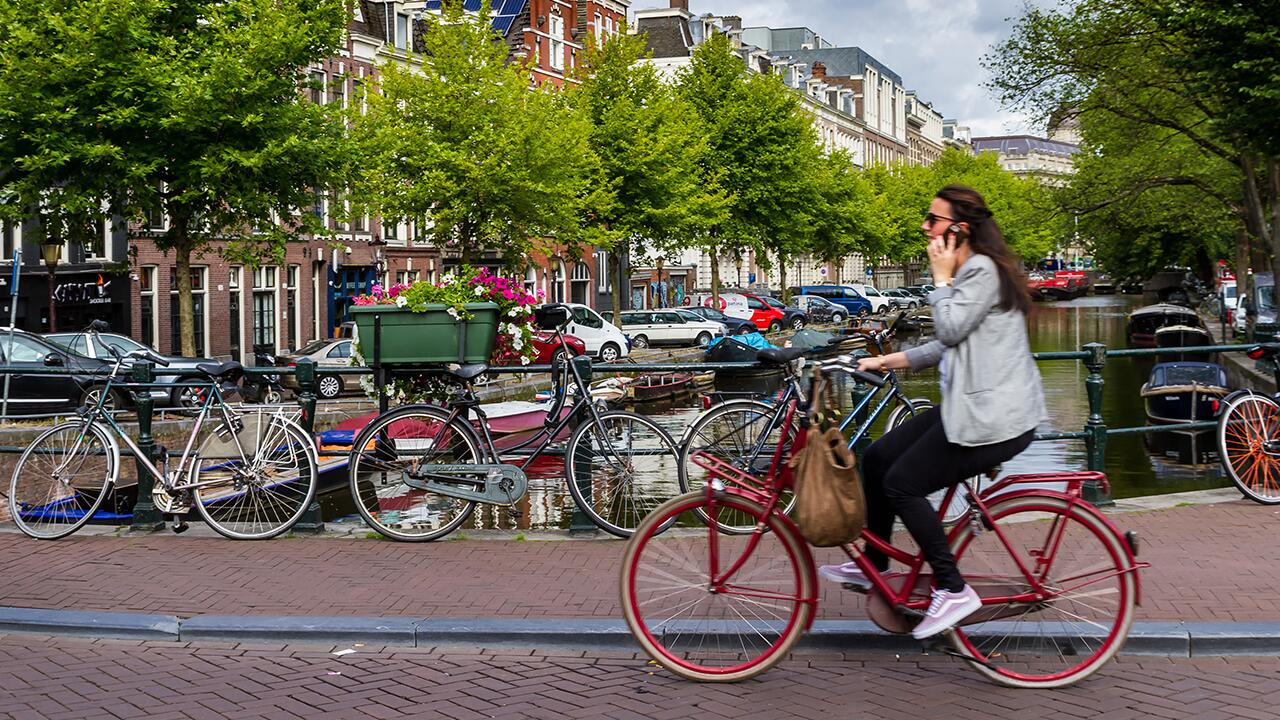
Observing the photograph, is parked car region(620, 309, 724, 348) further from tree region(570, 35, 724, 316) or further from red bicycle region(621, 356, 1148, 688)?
red bicycle region(621, 356, 1148, 688)

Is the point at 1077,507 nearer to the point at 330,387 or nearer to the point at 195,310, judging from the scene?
the point at 330,387

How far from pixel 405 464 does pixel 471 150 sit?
92.8 ft

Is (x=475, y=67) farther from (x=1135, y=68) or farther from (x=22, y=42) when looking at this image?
(x=1135, y=68)

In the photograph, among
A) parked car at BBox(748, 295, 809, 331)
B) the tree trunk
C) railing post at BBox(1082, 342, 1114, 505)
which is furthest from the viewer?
parked car at BBox(748, 295, 809, 331)

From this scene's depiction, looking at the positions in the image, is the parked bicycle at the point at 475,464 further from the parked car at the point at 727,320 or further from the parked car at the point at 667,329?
the parked car at the point at 727,320

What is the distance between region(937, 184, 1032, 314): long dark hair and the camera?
17.4ft

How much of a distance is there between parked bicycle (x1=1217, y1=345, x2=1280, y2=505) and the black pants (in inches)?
Answer: 190


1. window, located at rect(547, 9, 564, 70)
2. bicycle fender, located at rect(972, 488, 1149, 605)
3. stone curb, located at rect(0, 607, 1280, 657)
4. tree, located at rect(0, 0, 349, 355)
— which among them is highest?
window, located at rect(547, 9, 564, 70)

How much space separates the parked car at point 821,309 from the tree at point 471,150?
→ 2410 cm

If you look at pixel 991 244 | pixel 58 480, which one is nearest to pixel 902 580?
pixel 991 244

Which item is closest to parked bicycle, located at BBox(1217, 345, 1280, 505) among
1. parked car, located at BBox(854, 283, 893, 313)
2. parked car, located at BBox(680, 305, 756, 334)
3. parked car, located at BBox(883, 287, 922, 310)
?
parked car, located at BBox(680, 305, 756, 334)

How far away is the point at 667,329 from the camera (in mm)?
46688

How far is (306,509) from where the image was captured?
28.8ft

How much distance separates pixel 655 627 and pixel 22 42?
943 inches
